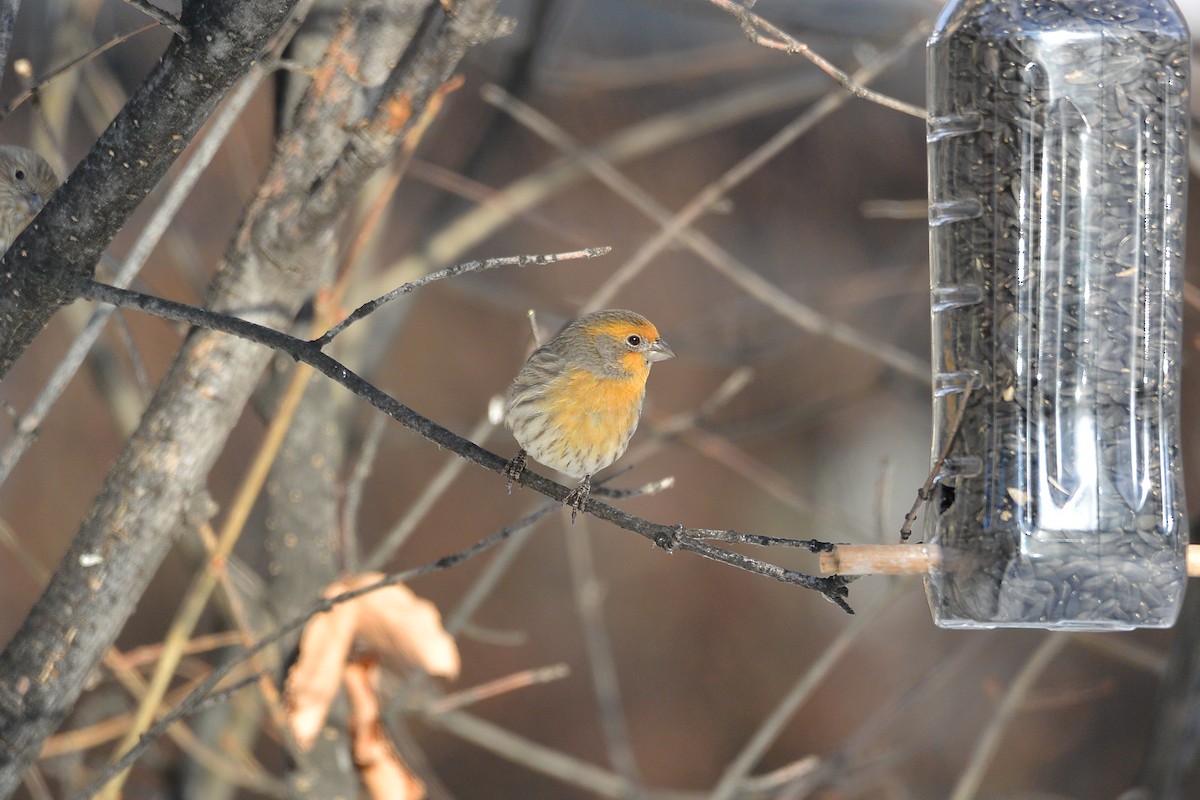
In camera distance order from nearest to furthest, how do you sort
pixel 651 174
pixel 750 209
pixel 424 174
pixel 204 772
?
1. pixel 424 174
2. pixel 204 772
3. pixel 651 174
4. pixel 750 209

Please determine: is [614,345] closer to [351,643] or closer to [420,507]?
[420,507]

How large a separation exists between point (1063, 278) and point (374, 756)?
214 cm

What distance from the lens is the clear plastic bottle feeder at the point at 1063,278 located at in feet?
8.43

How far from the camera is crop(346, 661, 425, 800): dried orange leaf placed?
3.36 metres

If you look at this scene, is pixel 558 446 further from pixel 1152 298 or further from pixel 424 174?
pixel 1152 298

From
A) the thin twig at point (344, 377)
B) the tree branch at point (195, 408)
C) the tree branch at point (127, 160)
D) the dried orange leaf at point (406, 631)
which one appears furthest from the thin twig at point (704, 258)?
the tree branch at point (127, 160)

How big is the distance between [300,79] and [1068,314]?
2.19 m

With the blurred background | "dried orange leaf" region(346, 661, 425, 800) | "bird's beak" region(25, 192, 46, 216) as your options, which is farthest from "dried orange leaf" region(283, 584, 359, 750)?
the blurred background

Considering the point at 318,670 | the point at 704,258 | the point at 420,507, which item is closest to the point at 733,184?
the point at 704,258

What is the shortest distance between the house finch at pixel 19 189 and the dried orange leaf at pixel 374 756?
1.53 meters

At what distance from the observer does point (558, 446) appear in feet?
12.1

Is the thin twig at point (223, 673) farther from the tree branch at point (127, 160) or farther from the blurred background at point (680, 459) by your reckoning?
the blurred background at point (680, 459)

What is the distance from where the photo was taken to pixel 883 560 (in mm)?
2109

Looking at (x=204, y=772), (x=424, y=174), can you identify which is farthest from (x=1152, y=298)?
(x=204, y=772)
